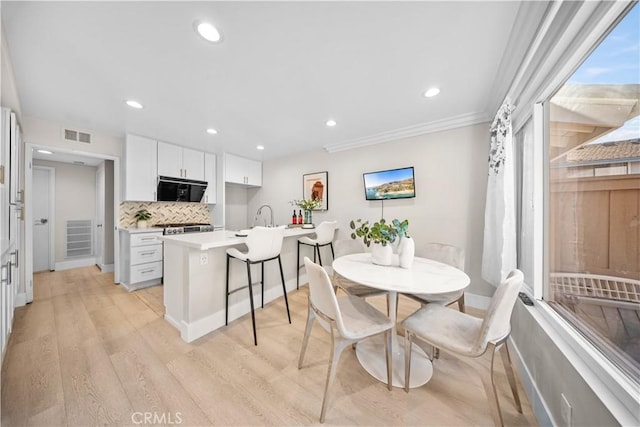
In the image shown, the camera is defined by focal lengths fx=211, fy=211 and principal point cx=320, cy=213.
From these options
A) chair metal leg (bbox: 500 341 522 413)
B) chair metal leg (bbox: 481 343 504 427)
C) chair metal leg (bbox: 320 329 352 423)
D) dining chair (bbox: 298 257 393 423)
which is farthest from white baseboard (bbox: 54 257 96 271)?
chair metal leg (bbox: 500 341 522 413)

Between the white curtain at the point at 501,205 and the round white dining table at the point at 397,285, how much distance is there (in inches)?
24.9

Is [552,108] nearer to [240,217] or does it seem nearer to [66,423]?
[66,423]

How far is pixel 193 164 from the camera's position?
3.88 metres

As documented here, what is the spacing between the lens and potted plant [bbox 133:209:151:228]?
3.40m

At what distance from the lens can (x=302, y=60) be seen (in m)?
1.61

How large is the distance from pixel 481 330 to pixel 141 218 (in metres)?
4.41

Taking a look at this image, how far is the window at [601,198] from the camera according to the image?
0.88m

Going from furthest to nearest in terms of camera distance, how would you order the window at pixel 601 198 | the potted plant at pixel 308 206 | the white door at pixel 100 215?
the white door at pixel 100 215 < the potted plant at pixel 308 206 < the window at pixel 601 198

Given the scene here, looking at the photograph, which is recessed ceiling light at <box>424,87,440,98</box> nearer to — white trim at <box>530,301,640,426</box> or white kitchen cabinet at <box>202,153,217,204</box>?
white trim at <box>530,301,640,426</box>

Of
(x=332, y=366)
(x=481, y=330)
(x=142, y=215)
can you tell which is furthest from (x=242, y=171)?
(x=481, y=330)

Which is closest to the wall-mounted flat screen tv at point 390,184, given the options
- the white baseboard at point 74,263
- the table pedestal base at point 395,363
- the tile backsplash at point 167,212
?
the table pedestal base at point 395,363

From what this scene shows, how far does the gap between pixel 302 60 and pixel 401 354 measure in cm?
245

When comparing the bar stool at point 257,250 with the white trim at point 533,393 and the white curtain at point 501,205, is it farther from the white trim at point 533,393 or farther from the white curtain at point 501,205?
the white curtain at point 501,205

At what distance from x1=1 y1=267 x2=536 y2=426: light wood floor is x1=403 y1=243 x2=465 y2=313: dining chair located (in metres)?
0.48
